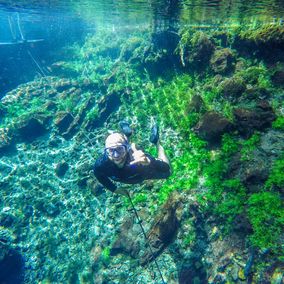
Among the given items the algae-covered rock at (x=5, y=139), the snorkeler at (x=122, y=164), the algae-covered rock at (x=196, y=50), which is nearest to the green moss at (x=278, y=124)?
the snorkeler at (x=122, y=164)

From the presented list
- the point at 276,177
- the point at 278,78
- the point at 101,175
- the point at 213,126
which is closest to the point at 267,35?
the point at 278,78

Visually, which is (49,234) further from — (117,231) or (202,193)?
(202,193)

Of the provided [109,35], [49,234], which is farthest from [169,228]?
[109,35]

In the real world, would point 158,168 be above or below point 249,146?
below

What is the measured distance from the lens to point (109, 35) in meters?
23.2

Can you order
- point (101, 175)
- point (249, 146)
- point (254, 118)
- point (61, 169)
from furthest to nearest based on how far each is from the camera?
point (61, 169), point (254, 118), point (249, 146), point (101, 175)

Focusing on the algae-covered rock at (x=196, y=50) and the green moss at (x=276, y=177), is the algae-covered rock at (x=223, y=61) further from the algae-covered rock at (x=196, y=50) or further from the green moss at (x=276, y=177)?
the green moss at (x=276, y=177)

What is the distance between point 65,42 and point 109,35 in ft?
15.7

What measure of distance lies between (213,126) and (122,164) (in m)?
3.63

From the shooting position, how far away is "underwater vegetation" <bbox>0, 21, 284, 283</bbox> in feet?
18.2

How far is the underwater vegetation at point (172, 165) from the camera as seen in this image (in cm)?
555

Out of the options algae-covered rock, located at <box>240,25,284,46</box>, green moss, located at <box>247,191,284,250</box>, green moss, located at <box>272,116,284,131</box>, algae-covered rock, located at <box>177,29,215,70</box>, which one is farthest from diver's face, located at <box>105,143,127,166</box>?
algae-covered rock, located at <box>240,25,284,46</box>

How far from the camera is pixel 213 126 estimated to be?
280 inches

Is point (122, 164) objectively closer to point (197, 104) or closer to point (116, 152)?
point (116, 152)
